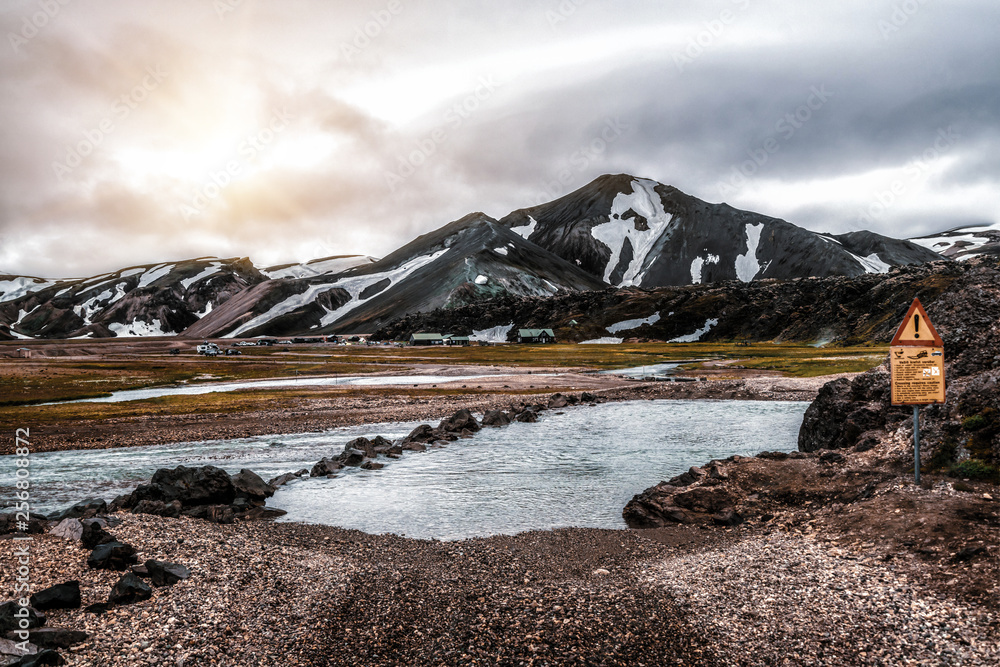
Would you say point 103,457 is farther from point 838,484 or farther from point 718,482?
point 838,484

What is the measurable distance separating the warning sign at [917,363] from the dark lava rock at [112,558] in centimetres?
1972

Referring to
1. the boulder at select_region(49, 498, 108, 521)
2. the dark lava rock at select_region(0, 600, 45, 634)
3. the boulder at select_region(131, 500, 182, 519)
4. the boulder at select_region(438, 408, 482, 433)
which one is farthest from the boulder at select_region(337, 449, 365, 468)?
the dark lava rock at select_region(0, 600, 45, 634)

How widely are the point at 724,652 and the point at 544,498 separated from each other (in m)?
12.6

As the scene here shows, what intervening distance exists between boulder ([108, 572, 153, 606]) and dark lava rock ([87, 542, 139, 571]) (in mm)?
1552

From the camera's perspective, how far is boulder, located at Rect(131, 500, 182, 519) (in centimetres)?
1920

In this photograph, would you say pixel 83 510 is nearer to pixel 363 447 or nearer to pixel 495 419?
pixel 363 447

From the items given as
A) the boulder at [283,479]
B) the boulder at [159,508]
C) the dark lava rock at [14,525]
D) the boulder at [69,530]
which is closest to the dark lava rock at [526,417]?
the boulder at [283,479]

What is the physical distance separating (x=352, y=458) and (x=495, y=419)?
46.3 ft

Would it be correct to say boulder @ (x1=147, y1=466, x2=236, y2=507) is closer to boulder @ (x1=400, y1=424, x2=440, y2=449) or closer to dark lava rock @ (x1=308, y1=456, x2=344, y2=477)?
dark lava rock @ (x1=308, y1=456, x2=344, y2=477)

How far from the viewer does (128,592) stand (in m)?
11.8

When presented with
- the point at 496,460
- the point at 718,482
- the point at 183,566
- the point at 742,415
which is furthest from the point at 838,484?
the point at 742,415

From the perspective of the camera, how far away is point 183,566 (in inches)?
541

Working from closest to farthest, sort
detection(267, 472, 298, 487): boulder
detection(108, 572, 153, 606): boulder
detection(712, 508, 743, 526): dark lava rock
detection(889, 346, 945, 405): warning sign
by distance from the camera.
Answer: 1. detection(108, 572, 153, 606): boulder
2. detection(889, 346, 945, 405): warning sign
3. detection(712, 508, 743, 526): dark lava rock
4. detection(267, 472, 298, 487): boulder

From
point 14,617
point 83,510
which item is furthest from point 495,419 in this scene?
point 14,617
